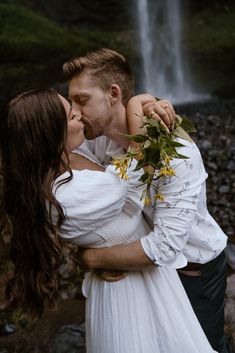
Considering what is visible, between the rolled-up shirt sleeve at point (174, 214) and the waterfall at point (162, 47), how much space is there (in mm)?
11971

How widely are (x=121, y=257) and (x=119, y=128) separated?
0.65 metres

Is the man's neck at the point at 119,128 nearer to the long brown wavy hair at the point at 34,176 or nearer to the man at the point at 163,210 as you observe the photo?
the man at the point at 163,210

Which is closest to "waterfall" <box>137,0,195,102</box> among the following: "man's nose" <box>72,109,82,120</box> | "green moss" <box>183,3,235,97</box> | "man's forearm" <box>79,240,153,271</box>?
"green moss" <box>183,3,235,97</box>

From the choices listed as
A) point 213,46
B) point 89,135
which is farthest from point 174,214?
point 213,46

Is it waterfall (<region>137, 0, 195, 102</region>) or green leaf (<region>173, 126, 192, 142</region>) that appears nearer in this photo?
green leaf (<region>173, 126, 192, 142</region>)

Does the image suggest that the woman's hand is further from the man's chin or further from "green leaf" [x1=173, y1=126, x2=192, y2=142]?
the man's chin

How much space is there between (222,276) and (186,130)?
771 mm

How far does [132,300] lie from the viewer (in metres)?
1.98

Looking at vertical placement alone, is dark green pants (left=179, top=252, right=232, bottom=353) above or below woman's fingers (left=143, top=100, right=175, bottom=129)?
below

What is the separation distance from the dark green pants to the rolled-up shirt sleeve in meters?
0.45

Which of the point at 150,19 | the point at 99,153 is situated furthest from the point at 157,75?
the point at 99,153

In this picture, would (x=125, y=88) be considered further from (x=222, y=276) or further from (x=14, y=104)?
(x=222, y=276)

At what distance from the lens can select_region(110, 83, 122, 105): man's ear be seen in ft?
7.48

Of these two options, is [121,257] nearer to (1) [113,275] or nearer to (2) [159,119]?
(1) [113,275]
